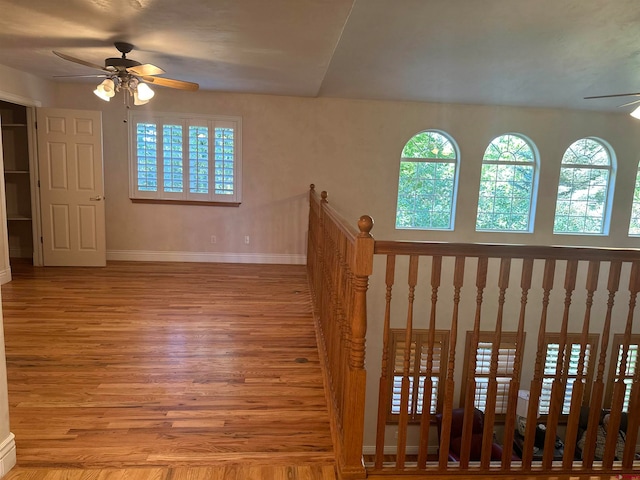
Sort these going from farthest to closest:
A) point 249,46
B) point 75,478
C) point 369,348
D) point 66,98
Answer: point 369,348 < point 66,98 < point 249,46 < point 75,478

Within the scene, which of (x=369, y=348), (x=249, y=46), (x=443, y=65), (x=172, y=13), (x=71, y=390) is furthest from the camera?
(x=369, y=348)

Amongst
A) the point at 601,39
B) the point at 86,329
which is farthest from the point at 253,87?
the point at 601,39

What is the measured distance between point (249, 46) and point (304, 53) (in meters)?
0.50

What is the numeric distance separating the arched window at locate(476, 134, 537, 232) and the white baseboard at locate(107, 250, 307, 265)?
3.04m

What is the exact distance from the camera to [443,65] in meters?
4.77

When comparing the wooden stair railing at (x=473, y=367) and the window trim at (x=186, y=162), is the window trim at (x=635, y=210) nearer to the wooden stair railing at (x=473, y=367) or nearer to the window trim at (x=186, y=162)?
the wooden stair railing at (x=473, y=367)

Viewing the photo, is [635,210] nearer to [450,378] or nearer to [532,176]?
[532,176]

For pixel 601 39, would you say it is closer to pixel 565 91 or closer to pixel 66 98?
pixel 565 91

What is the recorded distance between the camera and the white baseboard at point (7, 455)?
70.4 inches

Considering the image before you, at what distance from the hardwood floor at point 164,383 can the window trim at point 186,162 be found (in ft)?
5.64

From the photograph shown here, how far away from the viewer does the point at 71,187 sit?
206 inches

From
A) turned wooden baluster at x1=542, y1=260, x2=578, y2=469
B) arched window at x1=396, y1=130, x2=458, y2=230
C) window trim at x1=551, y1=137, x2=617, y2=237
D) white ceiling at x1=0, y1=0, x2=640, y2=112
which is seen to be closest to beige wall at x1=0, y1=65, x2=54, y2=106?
white ceiling at x1=0, y1=0, x2=640, y2=112

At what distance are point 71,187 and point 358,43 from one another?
3954 mm

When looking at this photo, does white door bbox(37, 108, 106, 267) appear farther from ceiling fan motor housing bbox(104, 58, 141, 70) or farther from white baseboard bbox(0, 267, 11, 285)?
ceiling fan motor housing bbox(104, 58, 141, 70)
